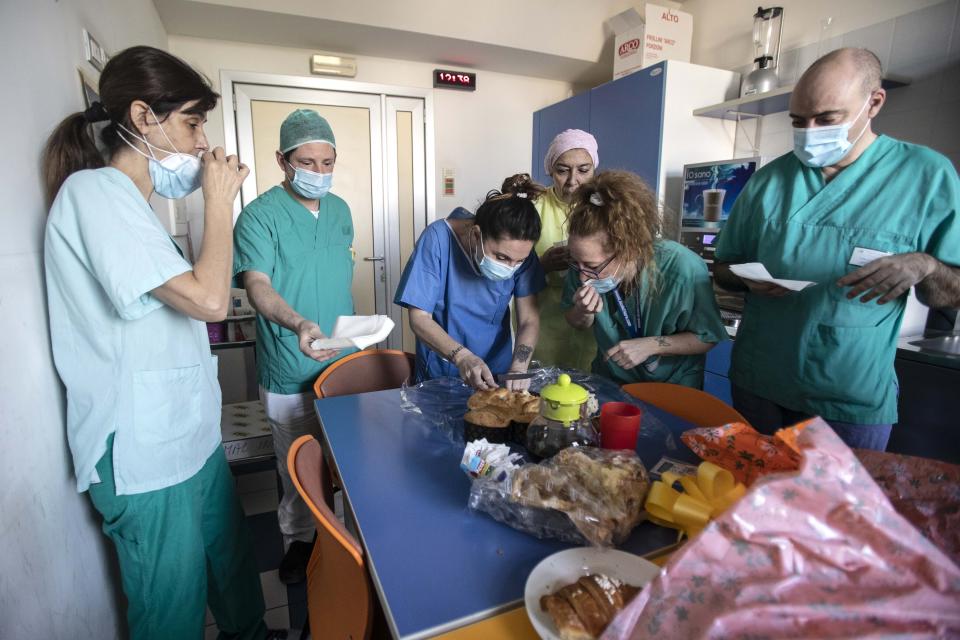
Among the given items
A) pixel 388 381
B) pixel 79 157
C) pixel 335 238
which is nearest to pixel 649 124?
pixel 335 238

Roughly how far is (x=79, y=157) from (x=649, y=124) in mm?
2791

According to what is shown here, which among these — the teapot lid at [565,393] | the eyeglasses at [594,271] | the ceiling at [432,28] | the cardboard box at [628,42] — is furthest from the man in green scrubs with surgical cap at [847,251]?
the ceiling at [432,28]

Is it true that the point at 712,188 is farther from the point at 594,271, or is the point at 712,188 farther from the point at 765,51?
the point at 594,271

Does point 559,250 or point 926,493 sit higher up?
point 559,250

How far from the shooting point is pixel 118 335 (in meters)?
1.01

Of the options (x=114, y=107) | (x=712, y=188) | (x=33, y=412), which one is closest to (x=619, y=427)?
(x=33, y=412)

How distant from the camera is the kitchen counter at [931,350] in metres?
1.87

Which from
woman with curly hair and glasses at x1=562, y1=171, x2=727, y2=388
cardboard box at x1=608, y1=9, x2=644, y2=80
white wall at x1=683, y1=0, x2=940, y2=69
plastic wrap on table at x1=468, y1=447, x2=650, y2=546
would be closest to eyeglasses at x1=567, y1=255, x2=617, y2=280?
woman with curly hair and glasses at x1=562, y1=171, x2=727, y2=388

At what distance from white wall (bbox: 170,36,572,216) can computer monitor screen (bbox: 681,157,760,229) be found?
1.58 m

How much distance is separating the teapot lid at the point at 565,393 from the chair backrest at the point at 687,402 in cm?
48

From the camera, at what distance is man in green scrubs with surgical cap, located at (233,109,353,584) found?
1735mm

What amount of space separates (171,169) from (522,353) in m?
1.07

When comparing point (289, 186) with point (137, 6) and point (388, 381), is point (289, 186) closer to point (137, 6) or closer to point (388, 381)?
point (388, 381)

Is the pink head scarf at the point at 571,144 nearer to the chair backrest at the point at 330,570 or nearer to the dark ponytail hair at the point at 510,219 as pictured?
the dark ponytail hair at the point at 510,219
